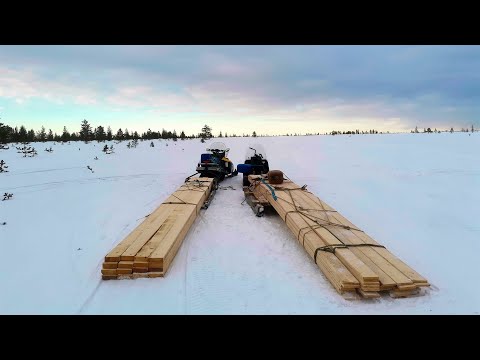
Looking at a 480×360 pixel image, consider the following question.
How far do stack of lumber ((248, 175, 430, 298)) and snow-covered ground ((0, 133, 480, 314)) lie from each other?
23cm

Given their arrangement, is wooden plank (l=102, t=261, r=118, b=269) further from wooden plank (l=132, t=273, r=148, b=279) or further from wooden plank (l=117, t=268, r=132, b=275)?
wooden plank (l=132, t=273, r=148, b=279)

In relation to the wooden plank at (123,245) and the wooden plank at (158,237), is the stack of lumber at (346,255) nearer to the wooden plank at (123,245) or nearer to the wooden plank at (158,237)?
the wooden plank at (158,237)

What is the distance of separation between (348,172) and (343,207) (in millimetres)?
6173

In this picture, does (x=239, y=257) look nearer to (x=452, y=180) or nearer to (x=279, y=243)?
(x=279, y=243)

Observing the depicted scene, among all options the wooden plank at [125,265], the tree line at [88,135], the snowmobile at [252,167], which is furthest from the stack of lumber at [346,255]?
the tree line at [88,135]

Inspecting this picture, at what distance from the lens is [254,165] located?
12461 millimetres

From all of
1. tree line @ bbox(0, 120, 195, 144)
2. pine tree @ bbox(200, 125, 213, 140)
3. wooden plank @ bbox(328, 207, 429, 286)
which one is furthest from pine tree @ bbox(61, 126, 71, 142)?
wooden plank @ bbox(328, 207, 429, 286)

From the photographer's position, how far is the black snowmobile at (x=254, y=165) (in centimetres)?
1224

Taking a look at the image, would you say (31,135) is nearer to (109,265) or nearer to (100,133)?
(100,133)

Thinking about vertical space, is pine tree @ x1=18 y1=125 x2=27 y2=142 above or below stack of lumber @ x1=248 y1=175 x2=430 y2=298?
above

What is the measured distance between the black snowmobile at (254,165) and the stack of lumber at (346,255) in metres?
4.68

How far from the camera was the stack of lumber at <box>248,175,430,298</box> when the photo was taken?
420 centimetres

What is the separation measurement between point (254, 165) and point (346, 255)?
794 centimetres
